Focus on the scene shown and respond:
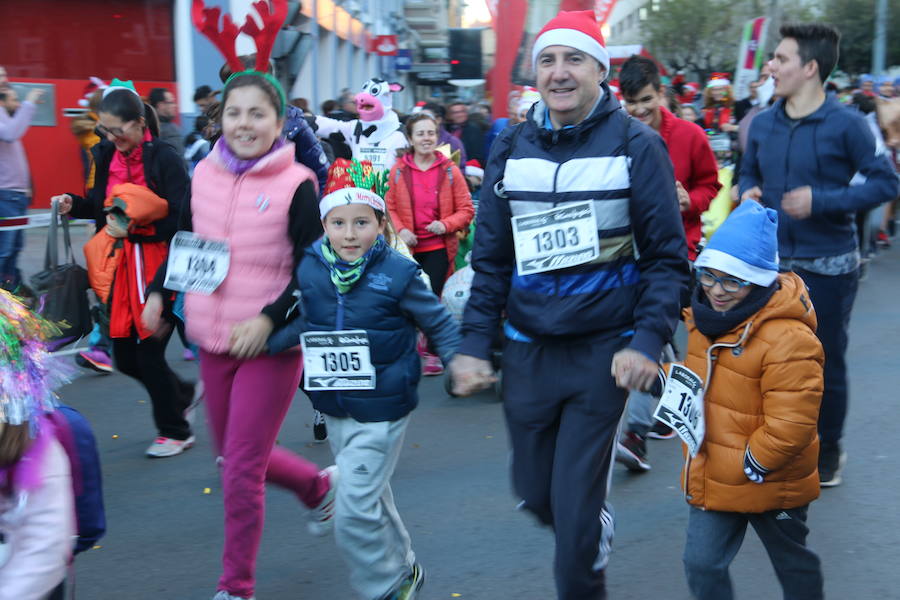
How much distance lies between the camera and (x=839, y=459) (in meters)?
5.00

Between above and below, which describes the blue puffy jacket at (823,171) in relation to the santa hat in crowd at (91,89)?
below

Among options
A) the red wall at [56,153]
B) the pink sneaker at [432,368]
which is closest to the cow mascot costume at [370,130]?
the pink sneaker at [432,368]

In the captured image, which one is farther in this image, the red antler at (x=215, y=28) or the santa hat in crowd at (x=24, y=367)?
the red antler at (x=215, y=28)

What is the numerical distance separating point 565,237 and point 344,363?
0.96 meters

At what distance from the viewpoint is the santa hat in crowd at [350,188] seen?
3.66 m

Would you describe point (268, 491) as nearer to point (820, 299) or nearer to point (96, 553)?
point (96, 553)

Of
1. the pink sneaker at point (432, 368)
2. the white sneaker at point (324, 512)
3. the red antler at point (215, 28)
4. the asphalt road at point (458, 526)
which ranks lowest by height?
the pink sneaker at point (432, 368)

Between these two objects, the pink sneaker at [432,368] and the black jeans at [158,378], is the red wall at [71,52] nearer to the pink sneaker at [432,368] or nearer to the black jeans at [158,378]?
the pink sneaker at [432,368]

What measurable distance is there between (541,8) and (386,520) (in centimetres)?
1656

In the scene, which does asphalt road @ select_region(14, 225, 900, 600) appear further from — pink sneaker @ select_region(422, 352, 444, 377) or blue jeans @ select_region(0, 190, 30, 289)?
blue jeans @ select_region(0, 190, 30, 289)

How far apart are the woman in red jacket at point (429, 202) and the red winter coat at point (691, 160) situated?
2518 millimetres

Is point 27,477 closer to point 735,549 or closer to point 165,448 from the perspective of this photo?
point 735,549

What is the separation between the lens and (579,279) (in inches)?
124

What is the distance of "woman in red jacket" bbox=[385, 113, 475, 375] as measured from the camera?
7.66 metres
